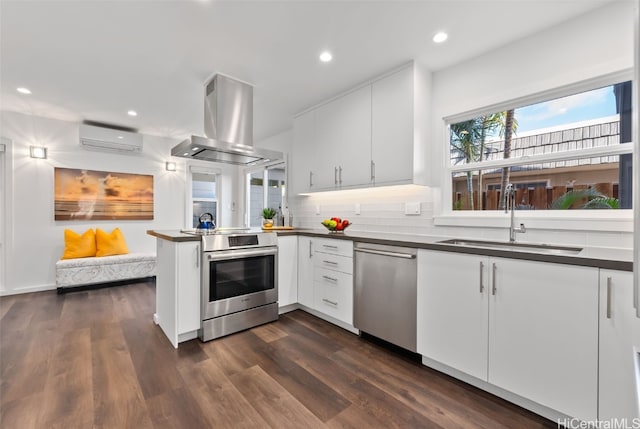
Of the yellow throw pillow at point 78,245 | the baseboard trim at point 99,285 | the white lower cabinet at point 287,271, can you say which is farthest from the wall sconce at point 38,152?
the white lower cabinet at point 287,271

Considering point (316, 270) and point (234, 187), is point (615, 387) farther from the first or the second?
point (234, 187)

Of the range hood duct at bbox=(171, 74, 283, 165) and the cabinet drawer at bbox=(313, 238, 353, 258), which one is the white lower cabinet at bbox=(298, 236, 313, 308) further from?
the range hood duct at bbox=(171, 74, 283, 165)

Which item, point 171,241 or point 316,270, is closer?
point 171,241

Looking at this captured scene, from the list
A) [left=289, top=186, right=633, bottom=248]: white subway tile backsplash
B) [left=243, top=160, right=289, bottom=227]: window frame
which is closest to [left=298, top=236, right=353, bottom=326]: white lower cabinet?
[left=289, top=186, right=633, bottom=248]: white subway tile backsplash

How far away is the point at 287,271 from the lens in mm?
3092

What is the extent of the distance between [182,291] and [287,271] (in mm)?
1079

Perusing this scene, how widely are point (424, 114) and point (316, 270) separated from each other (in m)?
1.83

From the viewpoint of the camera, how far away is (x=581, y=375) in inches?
54.5

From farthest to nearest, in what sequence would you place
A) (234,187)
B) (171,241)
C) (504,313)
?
(234,187) → (171,241) → (504,313)

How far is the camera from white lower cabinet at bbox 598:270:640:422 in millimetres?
1262

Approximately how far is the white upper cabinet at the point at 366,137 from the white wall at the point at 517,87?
221 mm

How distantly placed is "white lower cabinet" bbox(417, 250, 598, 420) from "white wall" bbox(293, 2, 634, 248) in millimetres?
609

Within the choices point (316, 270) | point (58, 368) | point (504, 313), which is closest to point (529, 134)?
point (504, 313)

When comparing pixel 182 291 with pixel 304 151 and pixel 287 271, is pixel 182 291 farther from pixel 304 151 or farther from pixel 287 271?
pixel 304 151
